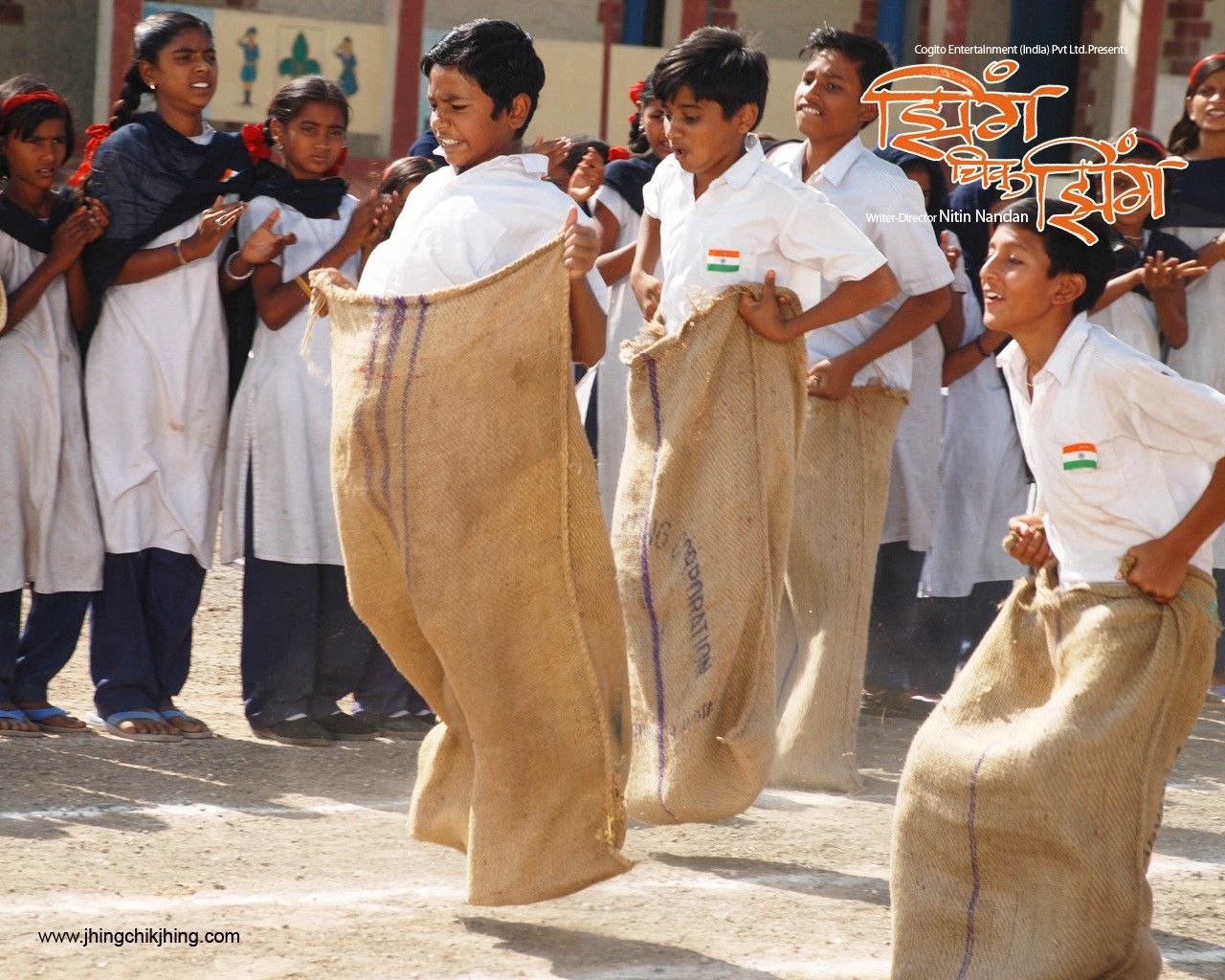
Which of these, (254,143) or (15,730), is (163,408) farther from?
(15,730)

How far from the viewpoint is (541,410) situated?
384 centimetres

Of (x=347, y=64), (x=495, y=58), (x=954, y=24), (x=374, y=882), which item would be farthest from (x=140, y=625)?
(x=954, y=24)

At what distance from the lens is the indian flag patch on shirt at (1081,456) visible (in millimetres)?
3613

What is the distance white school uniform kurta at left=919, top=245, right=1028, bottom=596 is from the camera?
6.86 metres

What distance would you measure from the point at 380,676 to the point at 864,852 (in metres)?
1.94

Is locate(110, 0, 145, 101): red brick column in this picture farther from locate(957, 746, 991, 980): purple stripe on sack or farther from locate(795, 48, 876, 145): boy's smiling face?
locate(957, 746, 991, 980): purple stripe on sack

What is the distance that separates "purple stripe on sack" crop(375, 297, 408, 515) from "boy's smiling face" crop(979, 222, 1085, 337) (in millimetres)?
1190

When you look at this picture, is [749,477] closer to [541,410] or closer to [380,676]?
[541,410]

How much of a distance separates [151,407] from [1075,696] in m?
3.26

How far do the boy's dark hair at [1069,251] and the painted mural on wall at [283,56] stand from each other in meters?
9.43

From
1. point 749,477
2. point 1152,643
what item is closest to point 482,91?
point 749,477

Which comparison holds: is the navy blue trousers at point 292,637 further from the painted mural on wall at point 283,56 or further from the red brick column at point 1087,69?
the red brick column at point 1087,69

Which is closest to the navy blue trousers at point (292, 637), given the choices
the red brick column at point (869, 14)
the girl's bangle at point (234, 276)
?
the girl's bangle at point (234, 276)

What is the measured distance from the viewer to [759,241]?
464 centimetres
